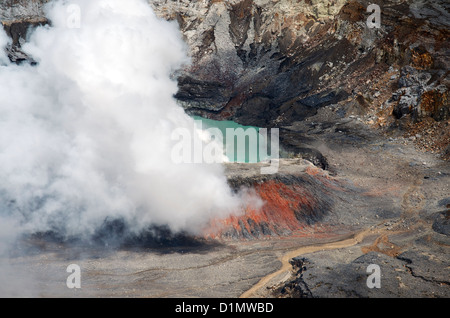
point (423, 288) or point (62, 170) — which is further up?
point (62, 170)

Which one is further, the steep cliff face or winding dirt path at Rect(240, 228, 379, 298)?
the steep cliff face

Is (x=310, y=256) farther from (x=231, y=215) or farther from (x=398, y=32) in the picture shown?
(x=398, y=32)

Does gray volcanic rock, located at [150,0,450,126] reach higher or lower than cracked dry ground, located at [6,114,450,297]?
higher

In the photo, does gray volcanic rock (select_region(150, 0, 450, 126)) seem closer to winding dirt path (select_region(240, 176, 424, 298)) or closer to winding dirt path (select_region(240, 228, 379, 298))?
winding dirt path (select_region(240, 176, 424, 298))

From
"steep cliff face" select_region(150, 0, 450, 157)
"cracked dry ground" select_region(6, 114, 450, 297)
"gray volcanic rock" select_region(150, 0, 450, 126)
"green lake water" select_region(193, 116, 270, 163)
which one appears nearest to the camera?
"cracked dry ground" select_region(6, 114, 450, 297)

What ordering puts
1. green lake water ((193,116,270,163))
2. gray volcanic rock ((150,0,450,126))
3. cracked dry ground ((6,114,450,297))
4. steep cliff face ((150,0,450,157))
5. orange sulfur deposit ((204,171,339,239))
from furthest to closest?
gray volcanic rock ((150,0,450,126)), steep cliff face ((150,0,450,157)), green lake water ((193,116,270,163)), orange sulfur deposit ((204,171,339,239)), cracked dry ground ((6,114,450,297))

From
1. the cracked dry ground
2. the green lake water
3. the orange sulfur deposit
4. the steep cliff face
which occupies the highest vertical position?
the steep cliff face

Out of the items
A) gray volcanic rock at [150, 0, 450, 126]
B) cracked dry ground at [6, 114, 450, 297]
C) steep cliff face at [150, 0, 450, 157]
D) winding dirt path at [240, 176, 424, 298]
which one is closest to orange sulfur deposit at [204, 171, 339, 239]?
cracked dry ground at [6, 114, 450, 297]

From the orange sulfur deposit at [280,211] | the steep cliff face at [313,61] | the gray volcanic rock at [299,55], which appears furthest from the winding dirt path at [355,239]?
the gray volcanic rock at [299,55]

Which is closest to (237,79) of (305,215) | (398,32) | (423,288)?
(398,32)
